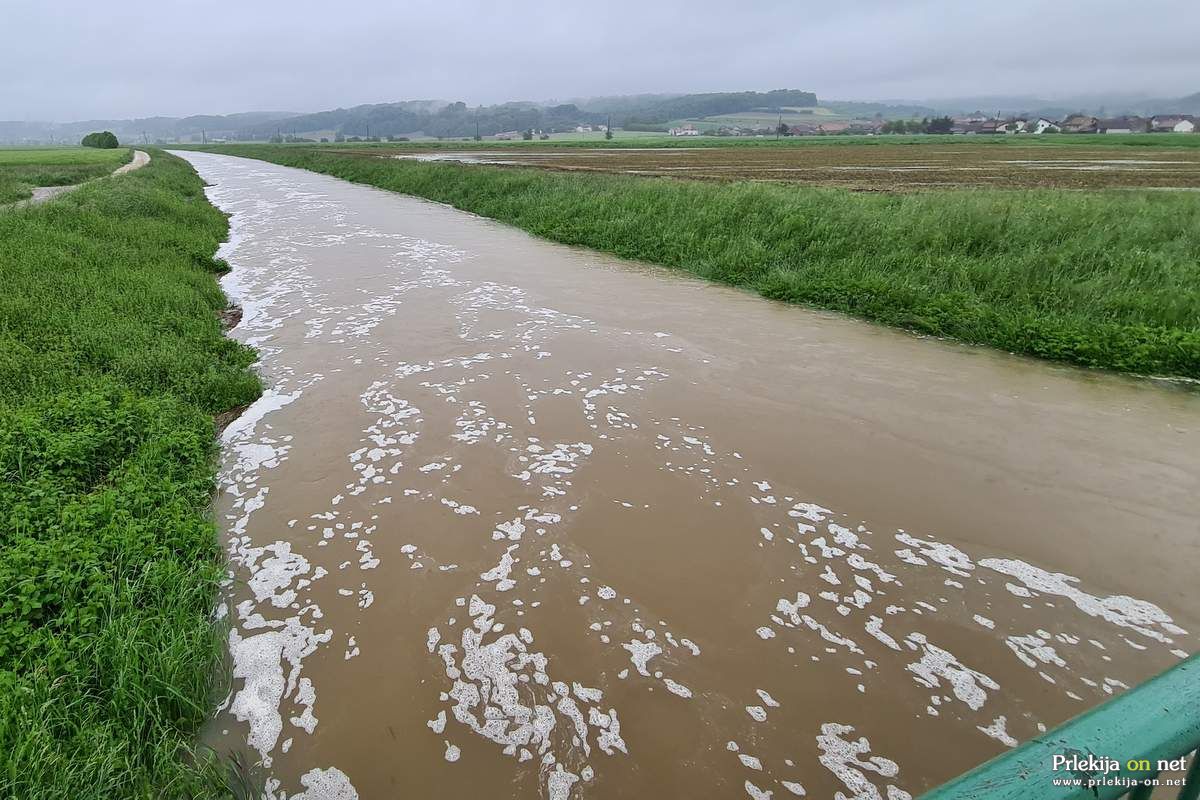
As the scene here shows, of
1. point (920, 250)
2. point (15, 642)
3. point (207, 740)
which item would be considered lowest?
point (207, 740)

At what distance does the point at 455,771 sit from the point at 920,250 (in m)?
11.8

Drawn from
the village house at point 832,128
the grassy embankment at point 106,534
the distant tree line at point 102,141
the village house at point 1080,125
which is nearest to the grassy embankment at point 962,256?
the grassy embankment at point 106,534

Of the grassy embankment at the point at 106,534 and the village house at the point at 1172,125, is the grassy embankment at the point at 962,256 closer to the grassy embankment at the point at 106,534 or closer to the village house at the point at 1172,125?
the grassy embankment at the point at 106,534

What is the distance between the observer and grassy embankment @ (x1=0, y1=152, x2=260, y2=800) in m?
3.04

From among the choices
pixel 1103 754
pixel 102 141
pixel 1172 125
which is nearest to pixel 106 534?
pixel 1103 754

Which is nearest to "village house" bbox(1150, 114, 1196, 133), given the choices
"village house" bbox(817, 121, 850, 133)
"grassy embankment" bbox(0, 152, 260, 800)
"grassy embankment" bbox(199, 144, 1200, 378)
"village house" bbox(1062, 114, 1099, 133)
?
"village house" bbox(1062, 114, 1099, 133)

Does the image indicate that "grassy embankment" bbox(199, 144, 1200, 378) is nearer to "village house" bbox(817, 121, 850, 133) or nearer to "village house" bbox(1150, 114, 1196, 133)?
"village house" bbox(1150, 114, 1196, 133)

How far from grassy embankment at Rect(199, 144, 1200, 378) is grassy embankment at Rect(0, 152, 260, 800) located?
30.7 feet

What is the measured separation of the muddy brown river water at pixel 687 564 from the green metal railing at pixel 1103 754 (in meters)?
2.30

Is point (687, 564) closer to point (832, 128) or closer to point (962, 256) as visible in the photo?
point (962, 256)

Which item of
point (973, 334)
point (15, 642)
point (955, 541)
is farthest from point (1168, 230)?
point (15, 642)

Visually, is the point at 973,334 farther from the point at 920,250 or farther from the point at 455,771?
the point at 455,771

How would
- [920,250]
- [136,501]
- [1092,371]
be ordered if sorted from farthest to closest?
[920,250]
[1092,371]
[136,501]

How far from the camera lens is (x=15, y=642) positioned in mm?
3400
